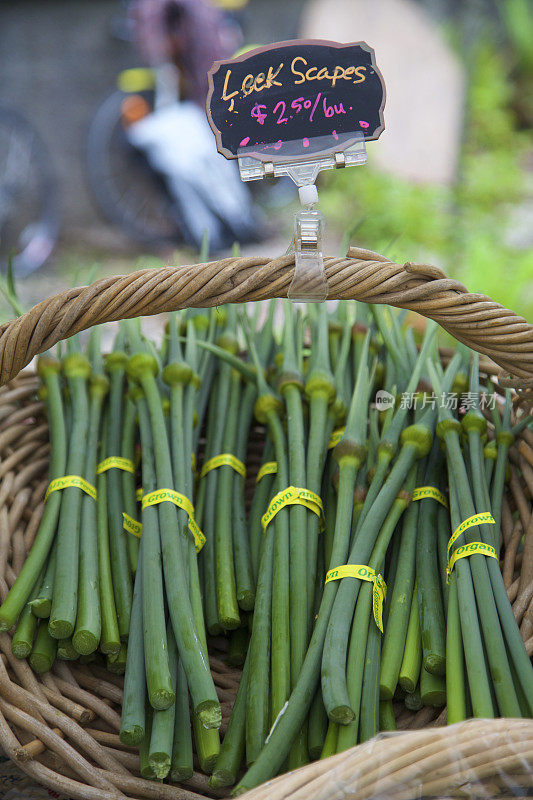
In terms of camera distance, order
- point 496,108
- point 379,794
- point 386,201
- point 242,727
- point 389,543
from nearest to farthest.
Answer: point 379,794 < point 242,727 < point 389,543 < point 386,201 < point 496,108

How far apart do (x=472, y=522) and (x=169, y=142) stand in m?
2.89

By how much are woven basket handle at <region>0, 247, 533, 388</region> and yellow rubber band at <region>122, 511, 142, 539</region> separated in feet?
0.76

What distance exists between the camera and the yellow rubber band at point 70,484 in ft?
2.84

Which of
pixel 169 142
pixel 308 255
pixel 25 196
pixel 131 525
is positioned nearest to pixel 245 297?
pixel 308 255

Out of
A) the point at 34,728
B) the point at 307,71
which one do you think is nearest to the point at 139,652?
the point at 34,728

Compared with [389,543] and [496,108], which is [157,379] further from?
[496,108]

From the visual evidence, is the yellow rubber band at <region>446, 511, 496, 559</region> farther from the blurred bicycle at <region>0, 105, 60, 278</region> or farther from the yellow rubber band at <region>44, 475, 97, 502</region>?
the blurred bicycle at <region>0, 105, 60, 278</region>

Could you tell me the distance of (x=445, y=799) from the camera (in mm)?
534

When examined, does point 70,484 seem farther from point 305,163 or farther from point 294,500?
point 305,163

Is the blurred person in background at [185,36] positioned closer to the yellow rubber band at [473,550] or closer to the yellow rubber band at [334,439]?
the yellow rubber band at [334,439]

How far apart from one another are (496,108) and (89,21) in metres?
2.12

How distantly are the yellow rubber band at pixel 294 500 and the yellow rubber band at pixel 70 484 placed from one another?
22cm

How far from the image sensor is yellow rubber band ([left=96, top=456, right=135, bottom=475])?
927 mm

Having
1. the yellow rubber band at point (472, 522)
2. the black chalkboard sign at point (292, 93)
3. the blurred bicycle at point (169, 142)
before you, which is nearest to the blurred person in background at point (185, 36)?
the blurred bicycle at point (169, 142)
